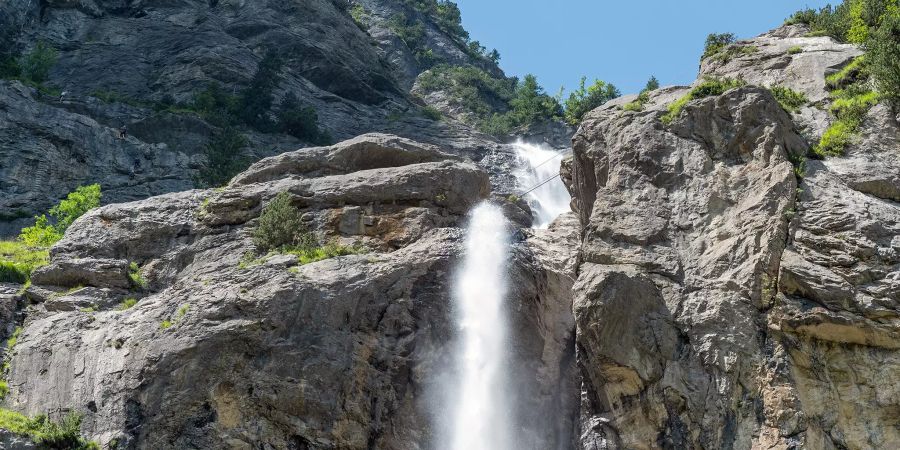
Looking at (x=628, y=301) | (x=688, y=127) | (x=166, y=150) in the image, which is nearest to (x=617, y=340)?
(x=628, y=301)

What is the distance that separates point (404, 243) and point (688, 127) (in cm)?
912

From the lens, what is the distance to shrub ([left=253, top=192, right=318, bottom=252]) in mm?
29406

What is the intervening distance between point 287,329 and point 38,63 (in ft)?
140

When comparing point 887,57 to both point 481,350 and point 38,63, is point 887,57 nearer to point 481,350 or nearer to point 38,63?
point 481,350

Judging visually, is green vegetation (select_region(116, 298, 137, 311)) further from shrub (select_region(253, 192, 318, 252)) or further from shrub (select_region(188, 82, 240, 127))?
shrub (select_region(188, 82, 240, 127))

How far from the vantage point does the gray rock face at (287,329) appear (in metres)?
24.3

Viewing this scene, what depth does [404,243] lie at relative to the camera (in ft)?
96.9

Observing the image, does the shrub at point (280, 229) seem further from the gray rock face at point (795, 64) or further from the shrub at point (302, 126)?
the shrub at point (302, 126)

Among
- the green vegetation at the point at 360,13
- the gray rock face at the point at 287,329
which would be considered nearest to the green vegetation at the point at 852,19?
the gray rock face at the point at 287,329

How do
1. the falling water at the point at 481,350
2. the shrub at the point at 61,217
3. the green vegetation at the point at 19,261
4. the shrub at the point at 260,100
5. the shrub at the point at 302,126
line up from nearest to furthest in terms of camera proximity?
the falling water at the point at 481,350 < the green vegetation at the point at 19,261 < the shrub at the point at 61,217 < the shrub at the point at 302,126 < the shrub at the point at 260,100

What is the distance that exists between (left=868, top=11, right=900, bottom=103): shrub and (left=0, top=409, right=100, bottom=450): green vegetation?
2340cm

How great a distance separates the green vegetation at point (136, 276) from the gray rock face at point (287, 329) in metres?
0.18

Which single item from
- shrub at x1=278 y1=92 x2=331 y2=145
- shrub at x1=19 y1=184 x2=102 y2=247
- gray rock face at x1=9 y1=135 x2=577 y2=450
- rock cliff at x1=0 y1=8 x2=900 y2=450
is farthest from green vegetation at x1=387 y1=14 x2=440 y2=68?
gray rock face at x1=9 y1=135 x2=577 y2=450

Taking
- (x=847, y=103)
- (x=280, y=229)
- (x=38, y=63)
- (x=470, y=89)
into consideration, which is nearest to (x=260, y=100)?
(x=38, y=63)
